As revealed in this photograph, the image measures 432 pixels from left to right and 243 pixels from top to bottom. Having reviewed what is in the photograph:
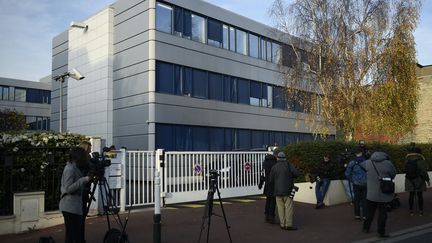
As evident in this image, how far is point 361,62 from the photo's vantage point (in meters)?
20.1

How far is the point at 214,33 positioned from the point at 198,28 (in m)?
1.46

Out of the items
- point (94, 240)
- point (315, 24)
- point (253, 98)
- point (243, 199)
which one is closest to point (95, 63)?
point (253, 98)

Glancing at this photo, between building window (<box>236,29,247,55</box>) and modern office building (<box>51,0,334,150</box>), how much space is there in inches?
2.9

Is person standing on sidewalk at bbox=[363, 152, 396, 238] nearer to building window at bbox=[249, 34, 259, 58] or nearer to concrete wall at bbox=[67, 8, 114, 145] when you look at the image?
concrete wall at bbox=[67, 8, 114, 145]

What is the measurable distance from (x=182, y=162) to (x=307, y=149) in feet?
13.5

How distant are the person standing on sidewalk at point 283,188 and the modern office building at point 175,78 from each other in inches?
500

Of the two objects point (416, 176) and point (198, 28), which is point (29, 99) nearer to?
point (198, 28)

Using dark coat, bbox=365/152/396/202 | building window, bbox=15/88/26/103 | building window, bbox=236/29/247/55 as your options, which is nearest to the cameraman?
dark coat, bbox=365/152/396/202

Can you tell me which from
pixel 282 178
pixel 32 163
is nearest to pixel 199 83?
pixel 32 163

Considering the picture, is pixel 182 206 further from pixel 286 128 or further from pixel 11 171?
pixel 286 128

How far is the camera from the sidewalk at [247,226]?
8.87 meters

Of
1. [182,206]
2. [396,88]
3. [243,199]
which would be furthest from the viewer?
[396,88]

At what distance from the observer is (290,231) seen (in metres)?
9.60

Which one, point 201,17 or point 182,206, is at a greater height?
point 201,17
